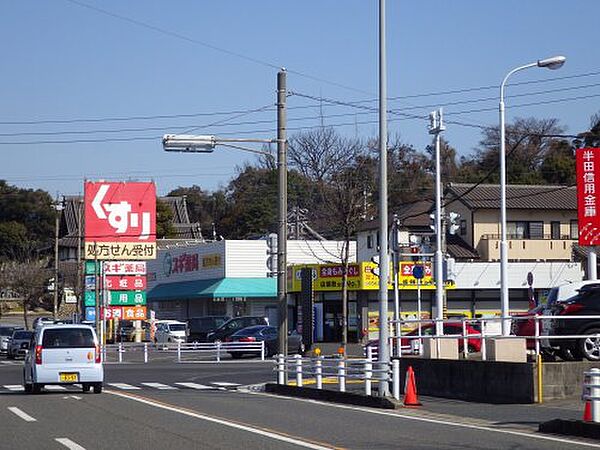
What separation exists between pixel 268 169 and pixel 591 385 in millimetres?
82827

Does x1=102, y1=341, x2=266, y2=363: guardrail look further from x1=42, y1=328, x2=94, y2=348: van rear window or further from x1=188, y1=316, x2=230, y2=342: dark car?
x1=42, y1=328, x2=94, y2=348: van rear window

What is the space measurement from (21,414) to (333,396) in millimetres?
7462

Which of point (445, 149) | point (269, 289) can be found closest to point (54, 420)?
point (269, 289)

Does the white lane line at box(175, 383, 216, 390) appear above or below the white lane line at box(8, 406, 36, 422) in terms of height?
below

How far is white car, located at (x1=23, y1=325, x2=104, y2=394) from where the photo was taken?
25844 mm

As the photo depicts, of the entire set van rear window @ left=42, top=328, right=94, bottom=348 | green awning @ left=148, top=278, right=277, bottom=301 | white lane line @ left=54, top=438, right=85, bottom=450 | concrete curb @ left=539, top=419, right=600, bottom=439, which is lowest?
white lane line @ left=54, top=438, right=85, bottom=450

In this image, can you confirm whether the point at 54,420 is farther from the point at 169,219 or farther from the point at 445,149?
the point at 445,149

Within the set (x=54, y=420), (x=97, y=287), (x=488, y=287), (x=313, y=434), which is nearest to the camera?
(x=313, y=434)

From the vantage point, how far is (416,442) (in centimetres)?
1483

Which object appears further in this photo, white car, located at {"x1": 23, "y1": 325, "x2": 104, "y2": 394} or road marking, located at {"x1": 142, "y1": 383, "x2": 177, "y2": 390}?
road marking, located at {"x1": 142, "y1": 383, "x2": 177, "y2": 390}

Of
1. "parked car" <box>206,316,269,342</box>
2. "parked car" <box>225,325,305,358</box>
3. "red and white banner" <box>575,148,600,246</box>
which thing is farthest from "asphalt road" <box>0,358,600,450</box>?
"parked car" <box>206,316,269,342</box>

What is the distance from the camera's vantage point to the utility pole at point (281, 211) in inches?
1126

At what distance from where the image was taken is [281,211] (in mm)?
28844

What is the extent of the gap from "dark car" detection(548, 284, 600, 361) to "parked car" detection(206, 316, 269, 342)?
31265mm
